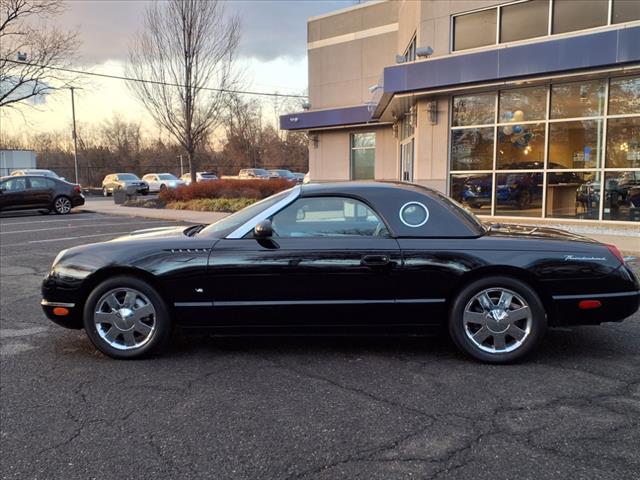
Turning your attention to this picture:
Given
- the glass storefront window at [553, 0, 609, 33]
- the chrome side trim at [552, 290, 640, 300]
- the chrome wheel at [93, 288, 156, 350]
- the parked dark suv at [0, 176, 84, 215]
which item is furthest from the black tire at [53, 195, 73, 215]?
the chrome side trim at [552, 290, 640, 300]

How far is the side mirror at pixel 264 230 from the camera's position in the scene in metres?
4.14

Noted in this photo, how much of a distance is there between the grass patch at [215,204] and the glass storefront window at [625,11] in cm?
1243

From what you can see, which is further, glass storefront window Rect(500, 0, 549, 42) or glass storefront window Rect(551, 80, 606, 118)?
glass storefront window Rect(500, 0, 549, 42)

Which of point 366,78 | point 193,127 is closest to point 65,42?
point 193,127

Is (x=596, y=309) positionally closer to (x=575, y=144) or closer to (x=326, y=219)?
(x=326, y=219)

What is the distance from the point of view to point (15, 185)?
61.0 ft

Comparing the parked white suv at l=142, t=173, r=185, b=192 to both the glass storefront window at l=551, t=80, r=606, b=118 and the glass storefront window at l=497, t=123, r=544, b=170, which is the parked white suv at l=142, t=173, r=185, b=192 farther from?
the glass storefront window at l=551, t=80, r=606, b=118

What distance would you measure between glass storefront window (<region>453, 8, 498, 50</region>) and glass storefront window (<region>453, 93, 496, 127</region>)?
50.6 inches

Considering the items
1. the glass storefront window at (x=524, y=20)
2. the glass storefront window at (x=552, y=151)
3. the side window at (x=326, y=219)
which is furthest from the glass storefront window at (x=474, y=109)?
the side window at (x=326, y=219)

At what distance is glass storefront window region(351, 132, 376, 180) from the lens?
22.3 meters

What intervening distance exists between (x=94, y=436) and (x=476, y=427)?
2.25 metres

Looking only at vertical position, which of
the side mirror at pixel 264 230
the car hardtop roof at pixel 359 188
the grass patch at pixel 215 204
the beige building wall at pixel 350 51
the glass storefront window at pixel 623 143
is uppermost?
the beige building wall at pixel 350 51

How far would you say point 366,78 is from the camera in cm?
2192

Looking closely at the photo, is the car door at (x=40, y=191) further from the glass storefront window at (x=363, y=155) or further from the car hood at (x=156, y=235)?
the car hood at (x=156, y=235)
